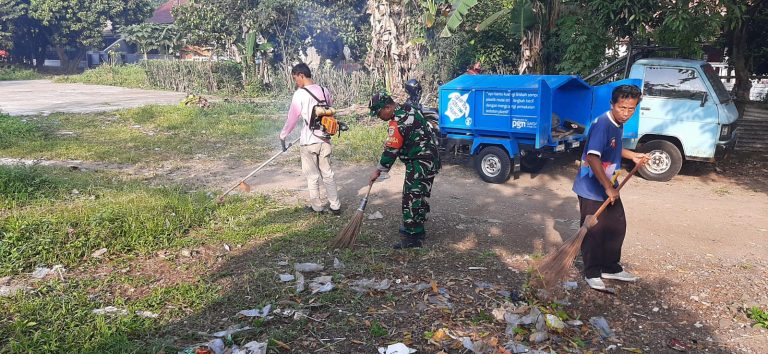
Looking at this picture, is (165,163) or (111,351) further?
(165,163)

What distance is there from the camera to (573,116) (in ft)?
27.7

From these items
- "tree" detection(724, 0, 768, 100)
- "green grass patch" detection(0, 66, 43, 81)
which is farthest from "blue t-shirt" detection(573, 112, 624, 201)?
"green grass patch" detection(0, 66, 43, 81)

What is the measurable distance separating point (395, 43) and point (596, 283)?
36.1ft

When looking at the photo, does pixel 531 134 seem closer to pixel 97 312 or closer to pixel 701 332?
pixel 701 332

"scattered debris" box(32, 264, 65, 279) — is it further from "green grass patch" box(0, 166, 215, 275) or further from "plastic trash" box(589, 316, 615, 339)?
"plastic trash" box(589, 316, 615, 339)

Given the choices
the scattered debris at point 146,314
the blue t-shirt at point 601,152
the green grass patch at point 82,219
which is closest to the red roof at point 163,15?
the green grass patch at point 82,219

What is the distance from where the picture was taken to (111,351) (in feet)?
10.8

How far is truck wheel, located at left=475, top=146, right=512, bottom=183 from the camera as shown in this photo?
313 inches

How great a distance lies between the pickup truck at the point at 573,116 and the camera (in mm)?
7531

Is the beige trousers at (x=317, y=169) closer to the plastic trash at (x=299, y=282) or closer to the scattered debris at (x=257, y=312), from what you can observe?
the plastic trash at (x=299, y=282)

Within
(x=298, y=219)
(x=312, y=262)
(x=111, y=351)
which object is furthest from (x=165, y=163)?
(x=111, y=351)

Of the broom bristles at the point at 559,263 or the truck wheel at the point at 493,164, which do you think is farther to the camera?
the truck wheel at the point at 493,164

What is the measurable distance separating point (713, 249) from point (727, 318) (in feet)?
5.40

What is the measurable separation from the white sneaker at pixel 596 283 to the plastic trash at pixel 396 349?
1733mm
